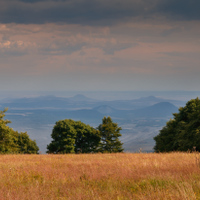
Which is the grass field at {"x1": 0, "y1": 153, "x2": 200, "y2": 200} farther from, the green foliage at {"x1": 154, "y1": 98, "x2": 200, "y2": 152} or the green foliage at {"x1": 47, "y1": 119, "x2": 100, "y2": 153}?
the green foliage at {"x1": 47, "y1": 119, "x2": 100, "y2": 153}

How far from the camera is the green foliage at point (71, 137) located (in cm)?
6112

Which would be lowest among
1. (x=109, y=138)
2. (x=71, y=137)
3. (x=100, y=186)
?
(x=100, y=186)

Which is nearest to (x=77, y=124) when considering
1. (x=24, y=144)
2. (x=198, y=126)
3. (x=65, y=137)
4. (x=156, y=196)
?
(x=65, y=137)

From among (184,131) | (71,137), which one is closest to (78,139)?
(71,137)

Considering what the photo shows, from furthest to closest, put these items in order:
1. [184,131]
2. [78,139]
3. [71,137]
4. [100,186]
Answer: [78,139]
[71,137]
[184,131]
[100,186]

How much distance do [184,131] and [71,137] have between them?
1292 inches

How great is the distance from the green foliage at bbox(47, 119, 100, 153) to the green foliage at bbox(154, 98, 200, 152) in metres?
21.4

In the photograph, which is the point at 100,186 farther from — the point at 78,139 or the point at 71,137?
the point at 78,139

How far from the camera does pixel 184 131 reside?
4131cm

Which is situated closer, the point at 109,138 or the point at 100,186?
the point at 100,186

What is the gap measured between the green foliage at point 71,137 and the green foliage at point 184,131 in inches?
841

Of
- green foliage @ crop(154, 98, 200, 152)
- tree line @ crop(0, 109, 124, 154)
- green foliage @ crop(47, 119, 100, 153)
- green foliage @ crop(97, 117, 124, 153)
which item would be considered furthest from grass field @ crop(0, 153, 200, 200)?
green foliage @ crop(97, 117, 124, 153)

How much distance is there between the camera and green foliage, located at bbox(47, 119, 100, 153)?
6112 centimetres

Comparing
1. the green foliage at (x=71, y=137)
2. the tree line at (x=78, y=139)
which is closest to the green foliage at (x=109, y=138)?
the tree line at (x=78, y=139)
